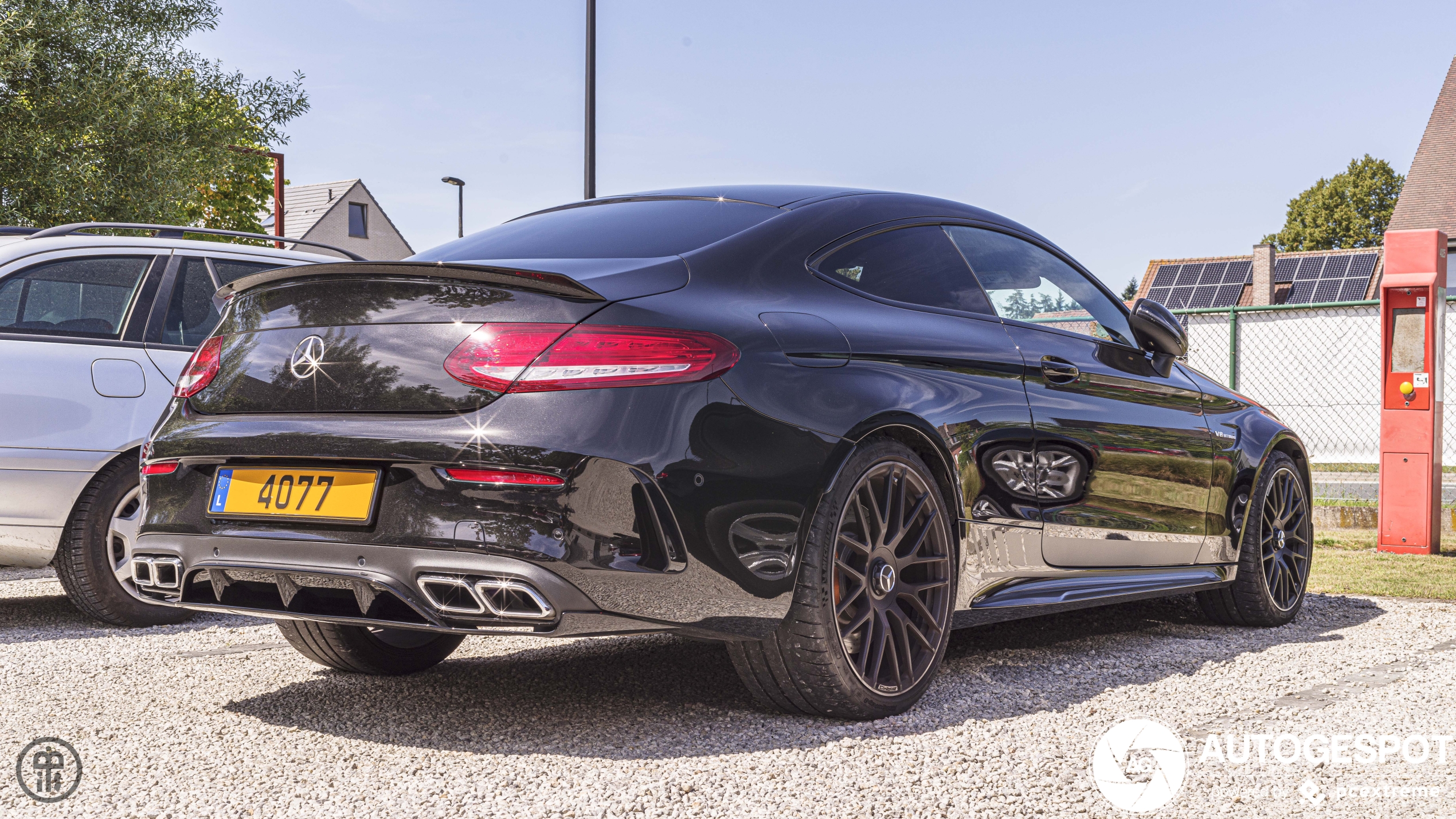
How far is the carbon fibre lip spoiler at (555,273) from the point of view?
9.73 feet

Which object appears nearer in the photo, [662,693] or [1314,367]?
[662,693]

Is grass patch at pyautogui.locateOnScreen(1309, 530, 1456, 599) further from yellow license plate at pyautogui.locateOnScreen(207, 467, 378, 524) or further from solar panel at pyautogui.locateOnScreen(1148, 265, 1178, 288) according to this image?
solar panel at pyautogui.locateOnScreen(1148, 265, 1178, 288)

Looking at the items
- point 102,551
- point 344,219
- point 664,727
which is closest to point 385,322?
point 664,727

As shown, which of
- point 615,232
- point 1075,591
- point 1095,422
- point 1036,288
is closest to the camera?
point 615,232

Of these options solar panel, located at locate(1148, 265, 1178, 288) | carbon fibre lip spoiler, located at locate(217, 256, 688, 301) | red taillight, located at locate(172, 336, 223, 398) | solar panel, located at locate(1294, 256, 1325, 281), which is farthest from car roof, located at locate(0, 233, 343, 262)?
solar panel, located at locate(1294, 256, 1325, 281)

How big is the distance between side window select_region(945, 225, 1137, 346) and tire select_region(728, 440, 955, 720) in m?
0.96

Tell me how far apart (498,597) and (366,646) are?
138 centimetres

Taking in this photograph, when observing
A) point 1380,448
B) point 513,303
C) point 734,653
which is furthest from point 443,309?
point 1380,448

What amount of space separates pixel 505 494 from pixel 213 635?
283 centimetres

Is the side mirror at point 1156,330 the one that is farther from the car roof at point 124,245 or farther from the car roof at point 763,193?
the car roof at point 124,245

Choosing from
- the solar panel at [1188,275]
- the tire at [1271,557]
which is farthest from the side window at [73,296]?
the solar panel at [1188,275]

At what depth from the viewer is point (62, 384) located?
201 inches

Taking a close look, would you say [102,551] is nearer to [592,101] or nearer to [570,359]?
[570,359]

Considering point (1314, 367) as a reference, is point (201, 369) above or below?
below
